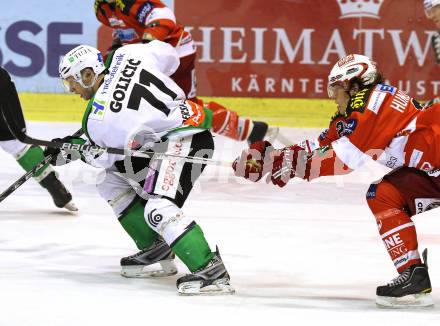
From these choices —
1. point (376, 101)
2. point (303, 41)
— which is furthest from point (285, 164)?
point (303, 41)

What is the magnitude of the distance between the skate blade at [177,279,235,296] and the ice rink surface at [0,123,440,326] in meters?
0.04

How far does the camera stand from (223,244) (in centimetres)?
480

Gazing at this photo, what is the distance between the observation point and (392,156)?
368cm

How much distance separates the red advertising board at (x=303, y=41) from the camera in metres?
7.75

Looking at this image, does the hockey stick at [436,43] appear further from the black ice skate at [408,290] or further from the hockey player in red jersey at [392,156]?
the black ice skate at [408,290]

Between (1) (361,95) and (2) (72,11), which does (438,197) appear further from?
(2) (72,11)

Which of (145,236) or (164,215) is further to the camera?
(145,236)

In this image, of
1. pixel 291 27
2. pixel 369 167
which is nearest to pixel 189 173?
pixel 369 167

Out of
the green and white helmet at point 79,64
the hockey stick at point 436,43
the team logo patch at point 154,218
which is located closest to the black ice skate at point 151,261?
the team logo patch at point 154,218

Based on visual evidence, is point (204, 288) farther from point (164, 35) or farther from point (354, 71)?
point (164, 35)

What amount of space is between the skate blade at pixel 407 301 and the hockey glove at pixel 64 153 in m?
1.15

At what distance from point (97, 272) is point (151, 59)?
0.78 metres

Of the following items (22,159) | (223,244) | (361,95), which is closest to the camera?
(361,95)

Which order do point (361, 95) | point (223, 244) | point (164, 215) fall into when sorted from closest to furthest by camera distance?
point (361, 95), point (164, 215), point (223, 244)
